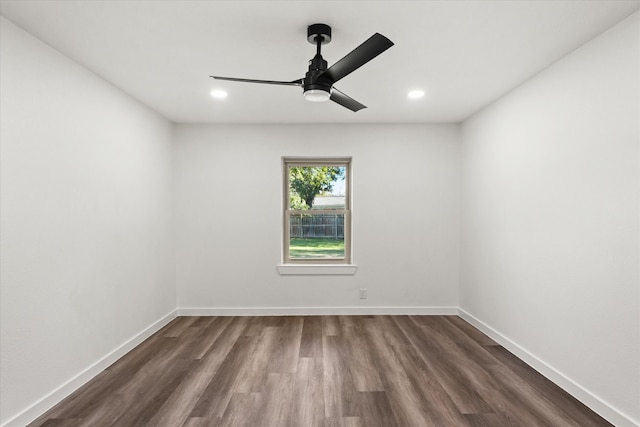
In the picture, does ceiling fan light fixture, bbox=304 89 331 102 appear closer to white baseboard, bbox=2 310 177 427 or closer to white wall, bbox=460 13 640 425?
white wall, bbox=460 13 640 425

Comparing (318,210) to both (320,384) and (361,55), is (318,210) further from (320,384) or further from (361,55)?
(361,55)

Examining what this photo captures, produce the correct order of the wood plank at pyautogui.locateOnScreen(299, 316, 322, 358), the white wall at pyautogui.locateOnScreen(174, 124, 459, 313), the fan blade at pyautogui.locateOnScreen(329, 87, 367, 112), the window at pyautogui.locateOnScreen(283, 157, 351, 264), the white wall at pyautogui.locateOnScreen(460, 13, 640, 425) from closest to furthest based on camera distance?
the white wall at pyautogui.locateOnScreen(460, 13, 640, 425) < the fan blade at pyautogui.locateOnScreen(329, 87, 367, 112) < the wood plank at pyautogui.locateOnScreen(299, 316, 322, 358) < the white wall at pyautogui.locateOnScreen(174, 124, 459, 313) < the window at pyautogui.locateOnScreen(283, 157, 351, 264)

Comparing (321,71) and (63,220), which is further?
(63,220)

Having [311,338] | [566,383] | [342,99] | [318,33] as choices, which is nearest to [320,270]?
[311,338]

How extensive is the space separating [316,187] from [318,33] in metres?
2.70

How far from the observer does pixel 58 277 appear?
7.93 ft

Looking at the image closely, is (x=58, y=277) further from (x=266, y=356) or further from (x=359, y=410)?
(x=359, y=410)

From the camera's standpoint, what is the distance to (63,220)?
2.47 meters

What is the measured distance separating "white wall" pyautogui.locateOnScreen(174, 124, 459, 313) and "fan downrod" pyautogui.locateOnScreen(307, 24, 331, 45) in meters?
2.29

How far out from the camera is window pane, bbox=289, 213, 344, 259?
15.4 ft

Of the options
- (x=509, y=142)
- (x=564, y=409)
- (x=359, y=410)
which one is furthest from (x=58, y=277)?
(x=509, y=142)

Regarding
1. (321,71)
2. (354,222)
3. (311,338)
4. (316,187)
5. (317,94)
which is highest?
(321,71)

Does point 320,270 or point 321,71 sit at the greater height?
point 321,71

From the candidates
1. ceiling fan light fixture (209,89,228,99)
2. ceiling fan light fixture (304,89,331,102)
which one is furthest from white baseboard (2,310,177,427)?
ceiling fan light fixture (304,89,331,102)
